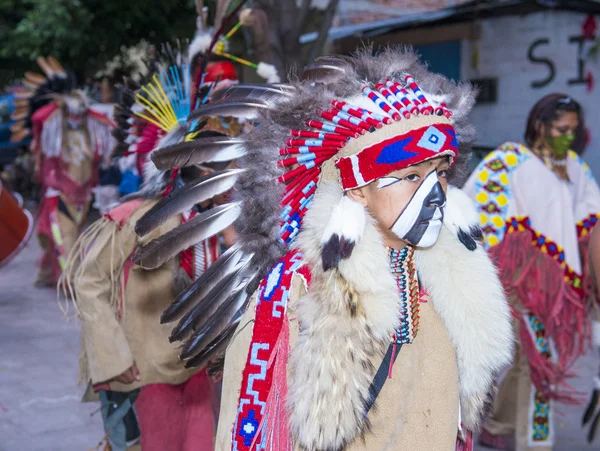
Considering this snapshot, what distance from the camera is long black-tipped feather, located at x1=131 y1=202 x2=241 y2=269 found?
2303 millimetres

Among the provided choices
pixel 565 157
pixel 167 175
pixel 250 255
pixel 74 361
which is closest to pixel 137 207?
pixel 167 175

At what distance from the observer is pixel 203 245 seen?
11.6 ft

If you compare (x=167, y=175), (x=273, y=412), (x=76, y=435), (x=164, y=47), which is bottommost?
(x=76, y=435)

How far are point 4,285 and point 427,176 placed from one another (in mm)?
8528

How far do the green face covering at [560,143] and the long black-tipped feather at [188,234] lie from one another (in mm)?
3079

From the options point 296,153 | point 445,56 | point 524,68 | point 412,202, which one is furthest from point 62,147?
point 412,202

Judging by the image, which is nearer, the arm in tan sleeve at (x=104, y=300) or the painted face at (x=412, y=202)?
the painted face at (x=412, y=202)

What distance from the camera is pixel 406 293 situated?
2.29 meters

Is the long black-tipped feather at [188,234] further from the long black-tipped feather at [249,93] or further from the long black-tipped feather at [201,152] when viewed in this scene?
the long black-tipped feather at [249,93]

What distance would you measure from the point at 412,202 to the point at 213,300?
1.96 feet

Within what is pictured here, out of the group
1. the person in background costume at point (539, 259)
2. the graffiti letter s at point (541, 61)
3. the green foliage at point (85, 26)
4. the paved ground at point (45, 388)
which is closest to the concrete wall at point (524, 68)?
the graffiti letter s at point (541, 61)

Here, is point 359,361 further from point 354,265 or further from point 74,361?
point 74,361

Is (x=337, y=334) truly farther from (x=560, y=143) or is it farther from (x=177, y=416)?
(x=560, y=143)

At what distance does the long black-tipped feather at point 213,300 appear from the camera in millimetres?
2287
